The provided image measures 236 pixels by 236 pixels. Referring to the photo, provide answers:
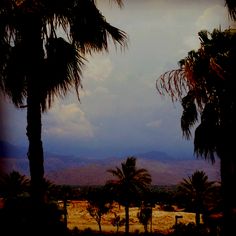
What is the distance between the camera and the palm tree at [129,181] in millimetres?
61688

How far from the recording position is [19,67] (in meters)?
12.6

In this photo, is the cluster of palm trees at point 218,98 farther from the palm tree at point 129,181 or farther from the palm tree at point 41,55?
the palm tree at point 129,181

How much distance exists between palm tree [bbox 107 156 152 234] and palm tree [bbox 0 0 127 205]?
48435mm

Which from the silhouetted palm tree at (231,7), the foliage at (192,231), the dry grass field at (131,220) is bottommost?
the dry grass field at (131,220)

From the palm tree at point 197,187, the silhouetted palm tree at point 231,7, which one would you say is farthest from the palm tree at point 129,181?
the silhouetted palm tree at point 231,7

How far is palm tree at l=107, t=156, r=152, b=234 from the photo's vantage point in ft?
202

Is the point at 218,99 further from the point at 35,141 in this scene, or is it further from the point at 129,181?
the point at 129,181

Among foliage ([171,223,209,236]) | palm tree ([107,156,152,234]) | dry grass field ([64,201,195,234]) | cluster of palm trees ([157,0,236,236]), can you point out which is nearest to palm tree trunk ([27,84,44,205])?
cluster of palm trees ([157,0,236,236])

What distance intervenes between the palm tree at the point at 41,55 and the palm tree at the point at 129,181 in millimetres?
48435

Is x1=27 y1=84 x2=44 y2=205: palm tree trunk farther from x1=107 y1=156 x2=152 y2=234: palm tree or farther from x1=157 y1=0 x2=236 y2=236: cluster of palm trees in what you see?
x1=107 y1=156 x2=152 y2=234: palm tree

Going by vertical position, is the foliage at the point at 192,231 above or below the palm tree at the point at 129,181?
below

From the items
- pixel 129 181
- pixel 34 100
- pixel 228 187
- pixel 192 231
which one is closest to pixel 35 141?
pixel 34 100

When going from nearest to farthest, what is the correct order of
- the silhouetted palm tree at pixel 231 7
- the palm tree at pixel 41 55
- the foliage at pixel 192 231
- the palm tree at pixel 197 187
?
the silhouetted palm tree at pixel 231 7, the palm tree at pixel 41 55, the foliage at pixel 192 231, the palm tree at pixel 197 187

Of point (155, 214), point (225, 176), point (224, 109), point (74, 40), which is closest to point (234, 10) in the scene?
point (224, 109)
